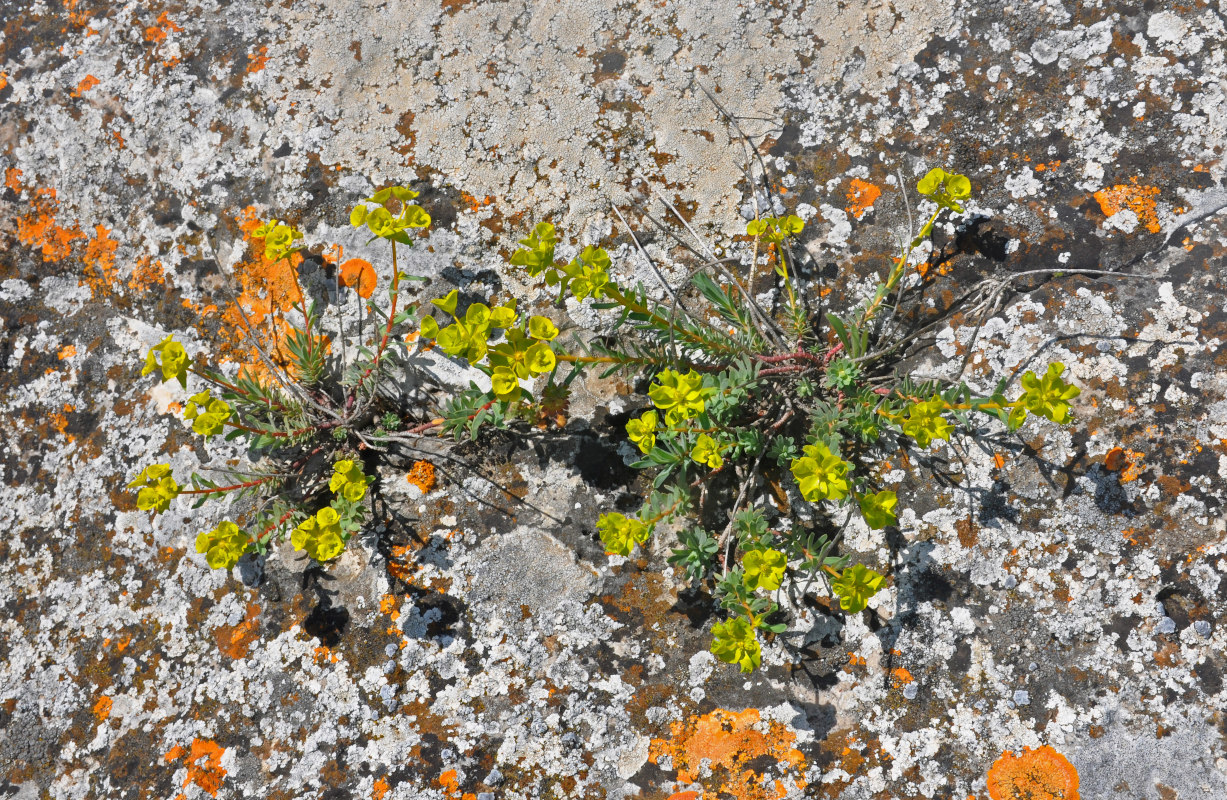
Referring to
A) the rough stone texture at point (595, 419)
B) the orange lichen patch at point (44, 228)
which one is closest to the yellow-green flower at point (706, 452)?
the rough stone texture at point (595, 419)

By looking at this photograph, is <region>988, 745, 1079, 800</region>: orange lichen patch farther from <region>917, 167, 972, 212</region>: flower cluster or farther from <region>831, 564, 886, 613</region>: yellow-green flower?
<region>917, 167, 972, 212</region>: flower cluster

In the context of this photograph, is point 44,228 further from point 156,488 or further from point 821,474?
point 821,474

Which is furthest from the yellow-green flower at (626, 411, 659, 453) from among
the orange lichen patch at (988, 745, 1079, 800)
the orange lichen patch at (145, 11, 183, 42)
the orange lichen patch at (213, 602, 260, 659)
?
the orange lichen patch at (145, 11, 183, 42)

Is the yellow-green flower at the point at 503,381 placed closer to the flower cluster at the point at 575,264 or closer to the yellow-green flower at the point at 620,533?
the flower cluster at the point at 575,264

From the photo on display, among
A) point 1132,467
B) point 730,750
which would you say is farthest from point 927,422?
point 730,750

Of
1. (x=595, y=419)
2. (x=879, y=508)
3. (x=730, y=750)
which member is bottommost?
(x=730, y=750)

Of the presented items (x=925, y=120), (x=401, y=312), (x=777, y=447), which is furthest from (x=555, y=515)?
(x=925, y=120)

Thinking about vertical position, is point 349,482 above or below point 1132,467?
below
